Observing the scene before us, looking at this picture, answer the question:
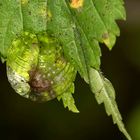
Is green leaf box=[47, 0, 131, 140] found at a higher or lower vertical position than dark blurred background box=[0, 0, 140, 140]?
higher

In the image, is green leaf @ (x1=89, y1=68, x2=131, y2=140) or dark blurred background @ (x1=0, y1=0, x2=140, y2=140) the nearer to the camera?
green leaf @ (x1=89, y1=68, x2=131, y2=140)

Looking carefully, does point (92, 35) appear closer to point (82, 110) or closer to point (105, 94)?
point (105, 94)

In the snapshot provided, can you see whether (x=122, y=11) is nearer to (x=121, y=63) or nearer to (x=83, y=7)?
(x=83, y=7)

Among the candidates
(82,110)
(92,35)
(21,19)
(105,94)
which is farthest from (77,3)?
(82,110)

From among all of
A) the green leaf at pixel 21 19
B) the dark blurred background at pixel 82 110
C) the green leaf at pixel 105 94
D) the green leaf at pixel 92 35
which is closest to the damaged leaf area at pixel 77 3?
the green leaf at pixel 92 35

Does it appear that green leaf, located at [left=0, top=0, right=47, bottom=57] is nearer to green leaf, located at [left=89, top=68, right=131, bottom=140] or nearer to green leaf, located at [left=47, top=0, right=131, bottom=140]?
green leaf, located at [left=47, top=0, right=131, bottom=140]

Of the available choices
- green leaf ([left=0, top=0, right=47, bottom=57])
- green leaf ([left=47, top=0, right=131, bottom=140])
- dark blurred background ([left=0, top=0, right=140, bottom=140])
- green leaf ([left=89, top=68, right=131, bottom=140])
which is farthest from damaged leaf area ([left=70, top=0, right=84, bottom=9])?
dark blurred background ([left=0, top=0, right=140, bottom=140])

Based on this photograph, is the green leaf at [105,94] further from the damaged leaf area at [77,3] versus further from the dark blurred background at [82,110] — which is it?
the dark blurred background at [82,110]
